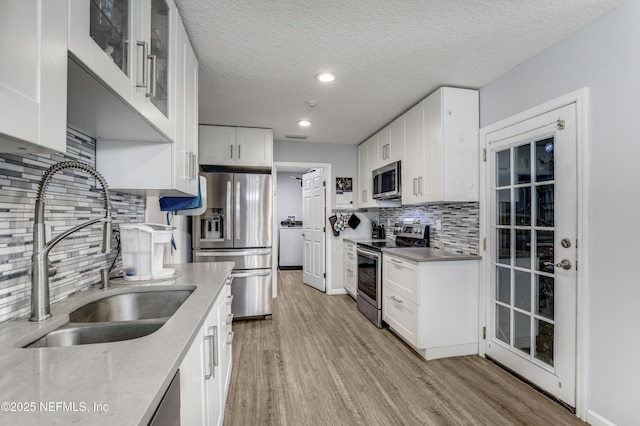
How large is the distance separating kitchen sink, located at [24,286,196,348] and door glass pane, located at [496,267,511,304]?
7.60 ft

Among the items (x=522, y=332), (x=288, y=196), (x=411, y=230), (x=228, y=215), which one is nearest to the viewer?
(x=522, y=332)

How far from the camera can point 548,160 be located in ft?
6.76

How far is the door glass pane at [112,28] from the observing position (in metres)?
0.86

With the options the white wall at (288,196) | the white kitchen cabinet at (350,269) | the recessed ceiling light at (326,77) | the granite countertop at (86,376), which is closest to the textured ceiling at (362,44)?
the recessed ceiling light at (326,77)

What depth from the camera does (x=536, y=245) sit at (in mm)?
2160

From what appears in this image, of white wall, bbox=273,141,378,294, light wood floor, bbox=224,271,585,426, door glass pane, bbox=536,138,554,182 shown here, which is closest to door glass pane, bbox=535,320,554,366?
light wood floor, bbox=224,271,585,426

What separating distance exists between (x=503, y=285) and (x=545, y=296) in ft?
1.25

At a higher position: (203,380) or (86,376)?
(86,376)

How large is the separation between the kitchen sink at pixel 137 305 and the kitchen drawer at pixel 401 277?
1840 mm

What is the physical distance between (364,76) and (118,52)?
1.88 m

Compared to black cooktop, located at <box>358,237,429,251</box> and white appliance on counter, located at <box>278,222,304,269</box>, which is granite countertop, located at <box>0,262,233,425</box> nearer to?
black cooktop, located at <box>358,237,429,251</box>

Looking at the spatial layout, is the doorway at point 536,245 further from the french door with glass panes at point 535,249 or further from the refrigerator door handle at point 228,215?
the refrigerator door handle at point 228,215

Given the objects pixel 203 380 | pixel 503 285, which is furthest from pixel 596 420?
pixel 203 380

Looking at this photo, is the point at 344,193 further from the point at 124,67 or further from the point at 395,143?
the point at 124,67
